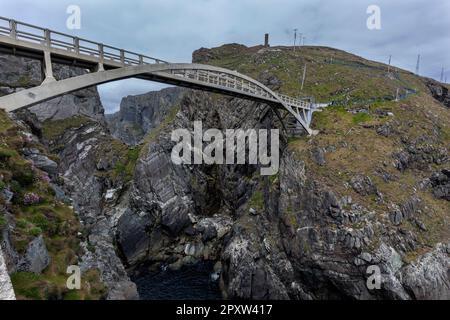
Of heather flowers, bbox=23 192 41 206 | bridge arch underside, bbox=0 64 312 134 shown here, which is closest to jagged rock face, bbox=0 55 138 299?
bridge arch underside, bbox=0 64 312 134

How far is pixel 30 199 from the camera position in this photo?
1688cm

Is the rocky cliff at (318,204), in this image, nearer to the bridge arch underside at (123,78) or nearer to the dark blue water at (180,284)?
the dark blue water at (180,284)

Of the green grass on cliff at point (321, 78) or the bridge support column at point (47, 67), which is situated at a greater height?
the green grass on cliff at point (321, 78)

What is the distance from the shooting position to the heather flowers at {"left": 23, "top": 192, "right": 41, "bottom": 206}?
16.7 metres

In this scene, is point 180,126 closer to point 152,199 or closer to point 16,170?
point 152,199

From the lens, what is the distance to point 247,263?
41656 mm

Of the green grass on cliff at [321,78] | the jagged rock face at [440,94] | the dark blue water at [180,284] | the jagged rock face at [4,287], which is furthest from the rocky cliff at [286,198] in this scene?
the jagged rock face at [440,94]

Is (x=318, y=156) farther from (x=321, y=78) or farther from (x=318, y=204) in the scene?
(x=321, y=78)

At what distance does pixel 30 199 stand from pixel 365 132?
4898 centimetres

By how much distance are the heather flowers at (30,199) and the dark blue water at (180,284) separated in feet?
95.9

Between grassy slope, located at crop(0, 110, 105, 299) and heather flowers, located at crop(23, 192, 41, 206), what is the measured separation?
0.50ft

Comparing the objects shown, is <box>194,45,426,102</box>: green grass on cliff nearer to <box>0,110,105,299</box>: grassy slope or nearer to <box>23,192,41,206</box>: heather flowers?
<box>0,110,105,299</box>: grassy slope

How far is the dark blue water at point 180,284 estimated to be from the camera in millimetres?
41406
